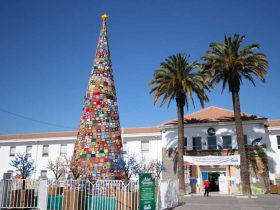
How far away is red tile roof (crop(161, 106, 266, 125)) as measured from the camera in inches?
1223

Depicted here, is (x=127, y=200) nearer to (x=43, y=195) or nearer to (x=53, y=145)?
(x=43, y=195)

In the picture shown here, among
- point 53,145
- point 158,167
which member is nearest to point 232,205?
point 158,167

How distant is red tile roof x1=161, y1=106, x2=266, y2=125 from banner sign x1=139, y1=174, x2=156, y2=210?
20.3m

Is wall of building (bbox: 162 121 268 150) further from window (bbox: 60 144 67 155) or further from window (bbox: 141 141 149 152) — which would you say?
Answer: window (bbox: 60 144 67 155)

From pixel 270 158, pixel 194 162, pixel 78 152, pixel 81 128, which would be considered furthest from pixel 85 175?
pixel 270 158

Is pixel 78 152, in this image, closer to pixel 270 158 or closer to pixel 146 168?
pixel 146 168

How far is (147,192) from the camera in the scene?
12148 mm

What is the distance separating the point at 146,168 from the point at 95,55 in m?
18.8

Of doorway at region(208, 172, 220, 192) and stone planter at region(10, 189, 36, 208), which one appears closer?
stone planter at region(10, 189, 36, 208)

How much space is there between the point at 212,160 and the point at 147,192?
1758 cm

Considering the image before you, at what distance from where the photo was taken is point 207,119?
105 ft

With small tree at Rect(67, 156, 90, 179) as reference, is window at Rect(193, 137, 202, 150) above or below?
above

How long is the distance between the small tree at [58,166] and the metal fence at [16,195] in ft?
61.4

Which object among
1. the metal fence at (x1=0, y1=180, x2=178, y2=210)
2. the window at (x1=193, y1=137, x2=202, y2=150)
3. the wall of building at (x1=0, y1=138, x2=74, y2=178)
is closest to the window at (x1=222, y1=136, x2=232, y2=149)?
the window at (x1=193, y1=137, x2=202, y2=150)
